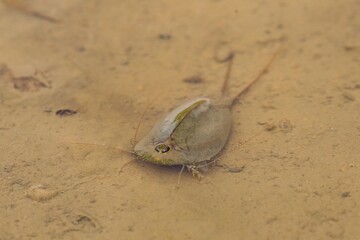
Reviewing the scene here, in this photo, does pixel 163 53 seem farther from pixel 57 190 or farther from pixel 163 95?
pixel 57 190

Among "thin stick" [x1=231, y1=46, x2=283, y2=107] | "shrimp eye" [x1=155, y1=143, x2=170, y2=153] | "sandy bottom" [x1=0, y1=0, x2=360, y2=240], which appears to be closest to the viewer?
"sandy bottom" [x1=0, y1=0, x2=360, y2=240]

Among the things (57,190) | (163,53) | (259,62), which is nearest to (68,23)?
(163,53)

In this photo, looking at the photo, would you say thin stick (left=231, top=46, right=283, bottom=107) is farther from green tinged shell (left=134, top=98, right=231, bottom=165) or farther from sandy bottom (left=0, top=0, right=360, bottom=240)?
green tinged shell (left=134, top=98, right=231, bottom=165)

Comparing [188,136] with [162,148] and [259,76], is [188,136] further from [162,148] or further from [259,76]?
[259,76]

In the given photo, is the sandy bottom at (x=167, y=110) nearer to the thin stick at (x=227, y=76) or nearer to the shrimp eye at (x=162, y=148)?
the thin stick at (x=227, y=76)

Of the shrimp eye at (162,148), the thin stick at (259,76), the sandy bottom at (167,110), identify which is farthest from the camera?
the thin stick at (259,76)

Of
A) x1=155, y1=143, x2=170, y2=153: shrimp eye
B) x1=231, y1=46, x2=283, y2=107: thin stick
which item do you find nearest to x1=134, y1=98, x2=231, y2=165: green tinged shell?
x1=155, y1=143, x2=170, y2=153: shrimp eye

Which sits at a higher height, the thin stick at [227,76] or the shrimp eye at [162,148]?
the shrimp eye at [162,148]

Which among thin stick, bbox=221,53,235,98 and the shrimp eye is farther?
thin stick, bbox=221,53,235,98

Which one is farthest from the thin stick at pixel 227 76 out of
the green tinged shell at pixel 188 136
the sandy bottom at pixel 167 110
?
the green tinged shell at pixel 188 136
